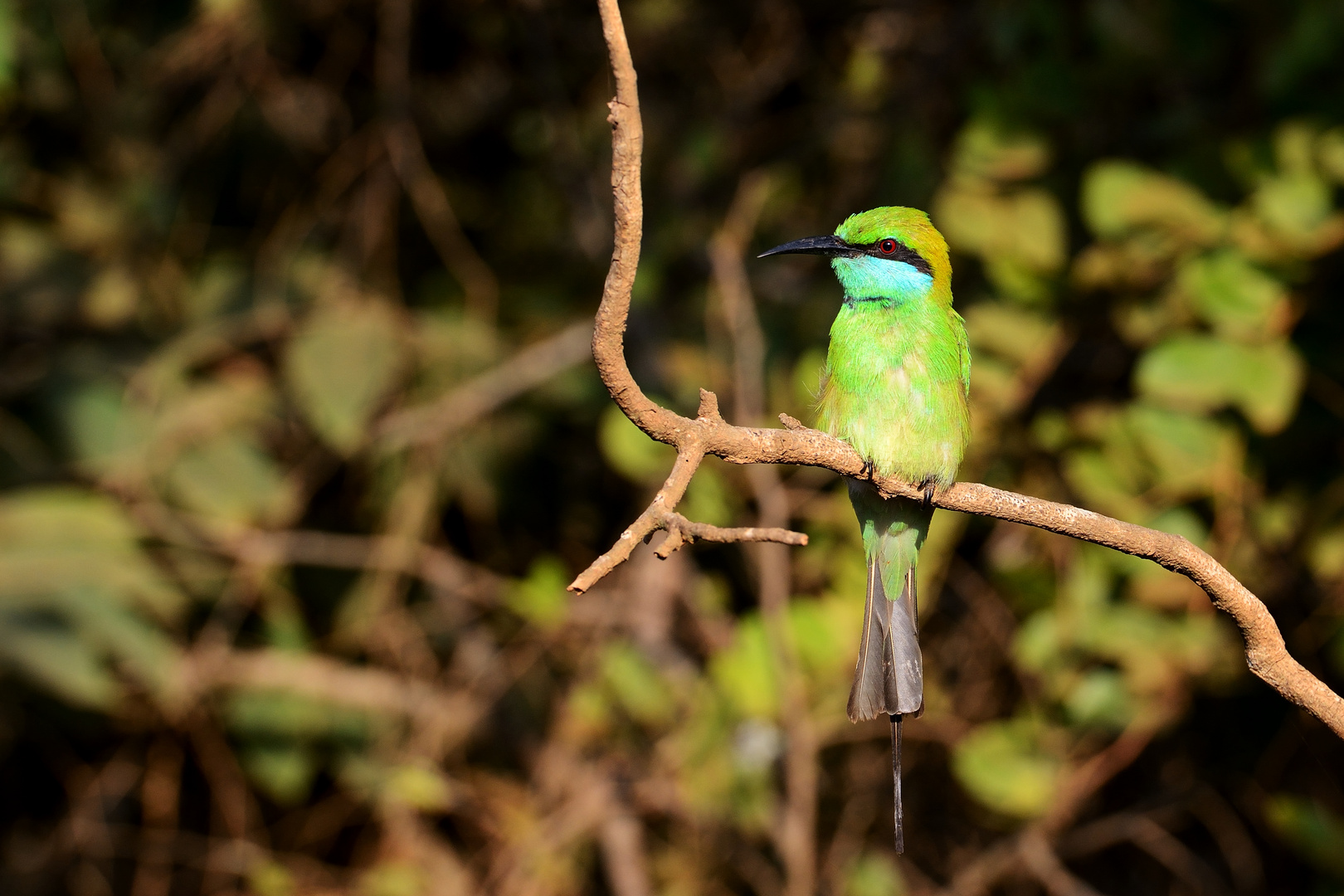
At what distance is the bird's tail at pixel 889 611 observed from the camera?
7.16 feet

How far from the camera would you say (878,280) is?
2.53m

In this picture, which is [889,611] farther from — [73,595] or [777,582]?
[73,595]

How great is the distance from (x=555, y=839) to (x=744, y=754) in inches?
29.0

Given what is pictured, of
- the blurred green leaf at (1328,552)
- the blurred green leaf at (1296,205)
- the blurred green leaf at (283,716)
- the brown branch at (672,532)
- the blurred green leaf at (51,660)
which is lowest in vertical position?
the blurred green leaf at (283,716)

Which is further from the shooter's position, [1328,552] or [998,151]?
[998,151]

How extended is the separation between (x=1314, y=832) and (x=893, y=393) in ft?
4.92

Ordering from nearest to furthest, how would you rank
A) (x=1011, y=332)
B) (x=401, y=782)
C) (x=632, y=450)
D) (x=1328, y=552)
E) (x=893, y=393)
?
1. (x=893, y=393)
2. (x=1328, y=552)
3. (x=1011, y=332)
4. (x=632, y=450)
5. (x=401, y=782)

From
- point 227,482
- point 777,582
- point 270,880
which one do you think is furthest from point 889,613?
point 270,880

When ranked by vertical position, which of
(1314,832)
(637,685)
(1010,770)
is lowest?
(637,685)

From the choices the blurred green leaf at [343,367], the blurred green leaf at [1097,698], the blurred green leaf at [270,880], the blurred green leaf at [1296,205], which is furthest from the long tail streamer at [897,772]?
the blurred green leaf at [270,880]

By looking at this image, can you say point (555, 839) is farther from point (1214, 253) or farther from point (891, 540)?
point (1214, 253)

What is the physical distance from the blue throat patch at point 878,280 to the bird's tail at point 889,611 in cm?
36

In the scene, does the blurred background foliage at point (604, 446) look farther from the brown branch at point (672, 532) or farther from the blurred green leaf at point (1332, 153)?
the brown branch at point (672, 532)

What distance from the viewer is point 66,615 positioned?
9.84ft
